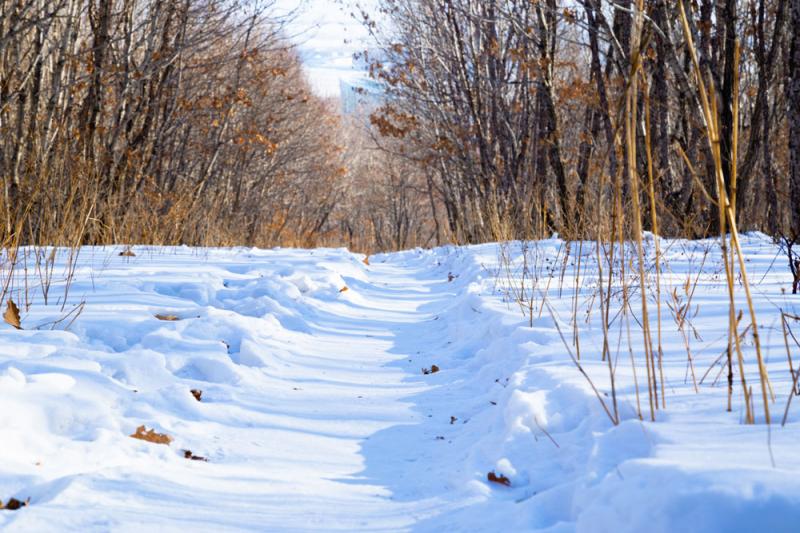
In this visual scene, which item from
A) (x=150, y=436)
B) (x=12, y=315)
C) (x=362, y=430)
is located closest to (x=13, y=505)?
(x=150, y=436)

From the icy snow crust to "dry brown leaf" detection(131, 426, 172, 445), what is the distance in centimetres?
5

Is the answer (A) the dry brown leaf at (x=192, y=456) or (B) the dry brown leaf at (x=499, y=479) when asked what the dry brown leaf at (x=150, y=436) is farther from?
(B) the dry brown leaf at (x=499, y=479)

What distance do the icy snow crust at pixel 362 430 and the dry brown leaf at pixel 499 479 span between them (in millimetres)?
17

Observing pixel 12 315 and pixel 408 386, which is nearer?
pixel 12 315

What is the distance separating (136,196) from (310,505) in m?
7.63

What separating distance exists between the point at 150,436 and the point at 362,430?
791 millimetres

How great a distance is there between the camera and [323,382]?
310 centimetres

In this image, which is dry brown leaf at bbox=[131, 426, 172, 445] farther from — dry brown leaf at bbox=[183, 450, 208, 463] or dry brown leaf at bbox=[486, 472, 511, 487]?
dry brown leaf at bbox=[486, 472, 511, 487]

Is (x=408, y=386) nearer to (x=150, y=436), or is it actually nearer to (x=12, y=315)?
(x=150, y=436)

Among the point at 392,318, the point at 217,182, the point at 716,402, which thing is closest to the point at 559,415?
the point at 716,402

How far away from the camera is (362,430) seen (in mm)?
2449

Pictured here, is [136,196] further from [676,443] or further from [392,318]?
[676,443]

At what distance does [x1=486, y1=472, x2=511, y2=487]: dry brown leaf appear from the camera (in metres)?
1.75

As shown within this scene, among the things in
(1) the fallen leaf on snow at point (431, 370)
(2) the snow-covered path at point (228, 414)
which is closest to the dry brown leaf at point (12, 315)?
(2) the snow-covered path at point (228, 414)
